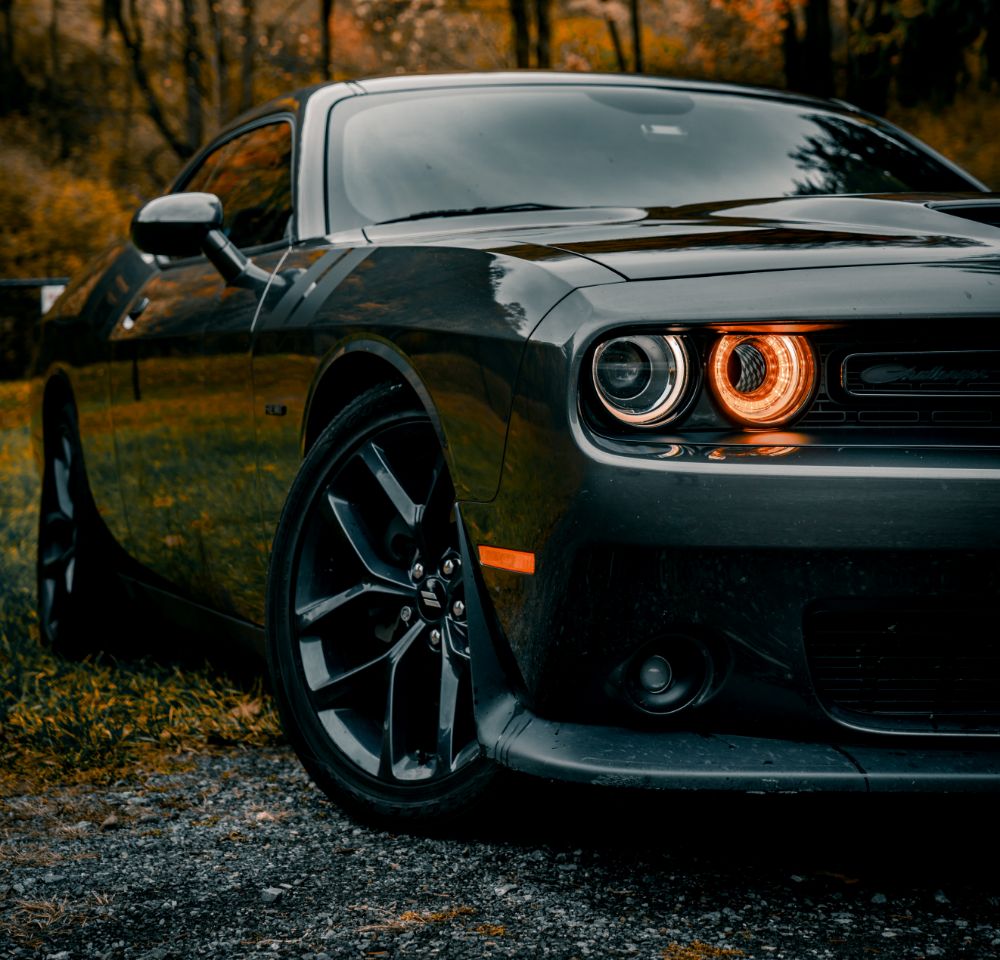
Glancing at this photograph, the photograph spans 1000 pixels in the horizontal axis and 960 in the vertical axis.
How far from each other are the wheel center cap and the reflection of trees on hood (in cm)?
158

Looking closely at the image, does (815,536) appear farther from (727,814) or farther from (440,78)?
(440,78)

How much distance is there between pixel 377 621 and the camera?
123 inches

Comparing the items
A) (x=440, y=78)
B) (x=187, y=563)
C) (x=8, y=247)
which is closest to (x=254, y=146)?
(x=440, y=78)

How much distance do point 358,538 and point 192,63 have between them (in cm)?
2617

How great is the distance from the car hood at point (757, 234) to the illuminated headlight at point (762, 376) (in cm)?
13

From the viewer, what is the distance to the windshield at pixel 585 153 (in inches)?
148

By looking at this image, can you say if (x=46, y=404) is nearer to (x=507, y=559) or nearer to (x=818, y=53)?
(x=507, y=559)

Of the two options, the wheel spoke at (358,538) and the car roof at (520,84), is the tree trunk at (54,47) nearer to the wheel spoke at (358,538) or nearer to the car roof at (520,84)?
the car roof at (520,84)

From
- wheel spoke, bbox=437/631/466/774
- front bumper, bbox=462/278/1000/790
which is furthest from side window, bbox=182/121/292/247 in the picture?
front bumper, bbox=462/278/1000/790

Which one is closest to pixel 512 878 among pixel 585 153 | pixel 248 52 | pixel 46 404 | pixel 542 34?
pixel 585 153

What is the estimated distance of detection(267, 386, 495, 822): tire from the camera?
9.21 feet

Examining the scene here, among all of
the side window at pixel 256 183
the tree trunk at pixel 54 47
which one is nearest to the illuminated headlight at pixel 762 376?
the side window at pixel 256 183

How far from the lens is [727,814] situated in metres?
3.03

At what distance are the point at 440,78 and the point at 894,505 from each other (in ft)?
7.78
